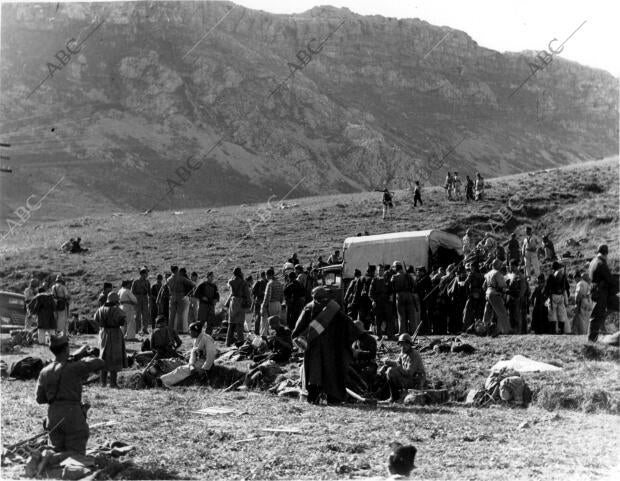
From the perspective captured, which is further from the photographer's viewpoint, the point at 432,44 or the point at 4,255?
the point at 432,44

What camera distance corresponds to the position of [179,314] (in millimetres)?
21719

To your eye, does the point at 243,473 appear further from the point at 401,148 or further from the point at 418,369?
the point at 401,148

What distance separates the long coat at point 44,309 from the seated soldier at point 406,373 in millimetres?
9244

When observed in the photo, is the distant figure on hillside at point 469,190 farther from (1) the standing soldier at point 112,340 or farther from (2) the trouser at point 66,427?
(2) the trouser at point 66,427

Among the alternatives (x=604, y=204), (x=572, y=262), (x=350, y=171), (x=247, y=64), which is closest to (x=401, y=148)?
(x=350, y=171)

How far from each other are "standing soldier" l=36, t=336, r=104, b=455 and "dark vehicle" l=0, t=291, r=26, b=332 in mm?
16491

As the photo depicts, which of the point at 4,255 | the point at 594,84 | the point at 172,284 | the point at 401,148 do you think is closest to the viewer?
the point at 172,284

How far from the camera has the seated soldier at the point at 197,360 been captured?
15.5m

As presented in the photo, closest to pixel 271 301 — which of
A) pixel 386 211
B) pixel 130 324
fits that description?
pixel 130 324

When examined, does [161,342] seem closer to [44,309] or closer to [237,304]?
[237,304]

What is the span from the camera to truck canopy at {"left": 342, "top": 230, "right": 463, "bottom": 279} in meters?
24.7

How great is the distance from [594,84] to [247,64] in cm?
8552

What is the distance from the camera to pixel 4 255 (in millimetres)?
41562

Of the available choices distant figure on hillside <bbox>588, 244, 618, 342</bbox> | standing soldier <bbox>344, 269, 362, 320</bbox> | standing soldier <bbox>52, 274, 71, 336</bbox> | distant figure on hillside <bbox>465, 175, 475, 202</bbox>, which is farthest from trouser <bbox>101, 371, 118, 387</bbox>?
distant figure on hillside <bbox>465, 175, 475, 202</bbox>
